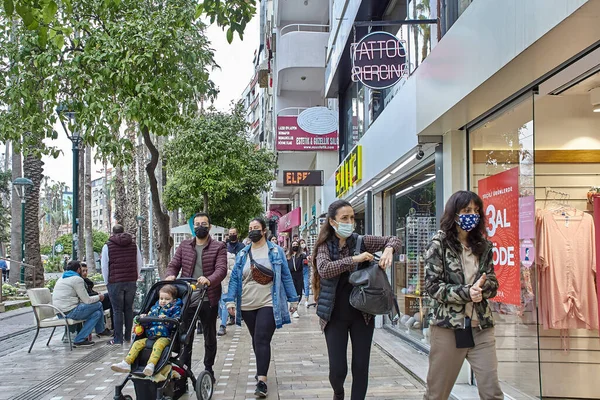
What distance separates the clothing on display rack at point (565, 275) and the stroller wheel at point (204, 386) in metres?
3.22

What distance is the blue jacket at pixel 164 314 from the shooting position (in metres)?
5.51

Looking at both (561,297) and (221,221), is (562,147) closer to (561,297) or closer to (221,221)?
(561,297)

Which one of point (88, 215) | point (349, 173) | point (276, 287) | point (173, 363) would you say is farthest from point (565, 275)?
point (88, 215)

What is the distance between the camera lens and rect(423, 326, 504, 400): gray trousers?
3.88 metres

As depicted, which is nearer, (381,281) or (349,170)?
(381,281)

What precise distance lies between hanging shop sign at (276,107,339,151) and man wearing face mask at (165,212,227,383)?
42.8ft

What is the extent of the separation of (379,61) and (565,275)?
527cm

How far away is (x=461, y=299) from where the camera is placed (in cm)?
389

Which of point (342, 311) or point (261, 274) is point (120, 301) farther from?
point (342, 311)

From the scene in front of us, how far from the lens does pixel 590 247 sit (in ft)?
18.3

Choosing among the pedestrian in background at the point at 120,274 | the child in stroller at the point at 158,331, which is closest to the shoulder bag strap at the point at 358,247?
the child in stroller at the point at 158,331

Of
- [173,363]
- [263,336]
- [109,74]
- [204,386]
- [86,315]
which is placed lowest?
[204,386]

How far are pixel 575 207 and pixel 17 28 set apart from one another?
9499 millimetres

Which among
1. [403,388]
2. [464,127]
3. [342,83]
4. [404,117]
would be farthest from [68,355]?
[342,83]
